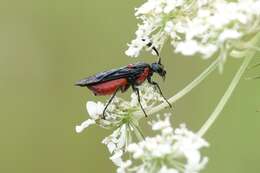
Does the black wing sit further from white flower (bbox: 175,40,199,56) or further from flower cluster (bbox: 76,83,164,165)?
white flower (bbox: 175,40,199,56)

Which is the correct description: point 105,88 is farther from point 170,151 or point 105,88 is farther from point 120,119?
point 170,151

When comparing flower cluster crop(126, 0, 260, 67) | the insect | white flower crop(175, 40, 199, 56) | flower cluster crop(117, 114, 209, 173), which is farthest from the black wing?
white flower crop(175, 40, 199, 56)

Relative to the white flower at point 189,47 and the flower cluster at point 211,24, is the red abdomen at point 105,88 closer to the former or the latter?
the flower cluster at point 211,24

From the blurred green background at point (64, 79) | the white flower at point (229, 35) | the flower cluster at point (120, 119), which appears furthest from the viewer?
the blurred green background at point (64, 79)

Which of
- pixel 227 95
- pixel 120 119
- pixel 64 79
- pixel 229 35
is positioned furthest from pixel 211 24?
pixel 64 79

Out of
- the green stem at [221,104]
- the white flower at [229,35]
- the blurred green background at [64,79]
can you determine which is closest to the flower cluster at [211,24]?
the white flower at [229,35]

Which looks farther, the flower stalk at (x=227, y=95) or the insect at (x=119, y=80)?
the insect at (x=119, y=80)
